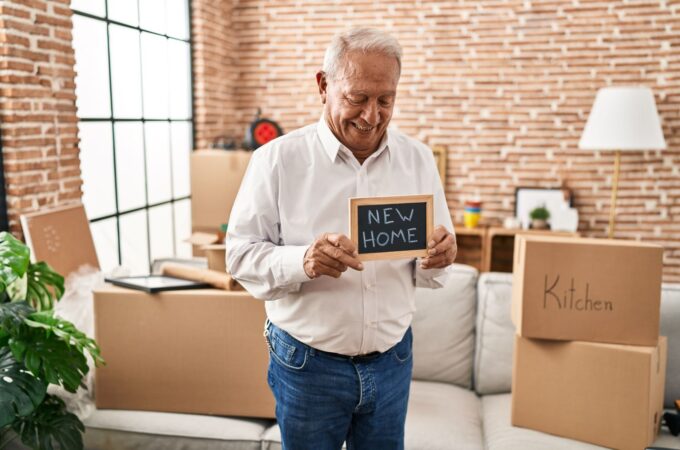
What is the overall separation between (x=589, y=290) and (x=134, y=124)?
285 centimetres

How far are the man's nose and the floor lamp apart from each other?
325 centimetres

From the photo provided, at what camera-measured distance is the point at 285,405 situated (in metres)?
1.50

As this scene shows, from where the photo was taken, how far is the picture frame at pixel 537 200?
4.71 meters

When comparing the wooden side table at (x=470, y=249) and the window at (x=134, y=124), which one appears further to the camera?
the wooden side table at (x=470, y=249)

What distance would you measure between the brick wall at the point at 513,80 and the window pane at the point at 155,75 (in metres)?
0.45

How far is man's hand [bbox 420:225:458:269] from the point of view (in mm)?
1431

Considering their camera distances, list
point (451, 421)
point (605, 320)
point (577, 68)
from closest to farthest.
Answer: point (605, 320) → point (451, 421) → point (577, 68)

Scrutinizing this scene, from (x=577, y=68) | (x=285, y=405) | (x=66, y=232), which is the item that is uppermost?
(x=577, y=68)

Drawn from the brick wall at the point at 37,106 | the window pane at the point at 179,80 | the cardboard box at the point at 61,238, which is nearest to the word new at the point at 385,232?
the cardboard box at the point at 61,238

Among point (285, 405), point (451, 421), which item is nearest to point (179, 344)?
point (285, 405)

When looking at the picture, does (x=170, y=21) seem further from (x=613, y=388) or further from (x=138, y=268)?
(x=613, y=388)

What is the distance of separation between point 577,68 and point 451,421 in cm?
338

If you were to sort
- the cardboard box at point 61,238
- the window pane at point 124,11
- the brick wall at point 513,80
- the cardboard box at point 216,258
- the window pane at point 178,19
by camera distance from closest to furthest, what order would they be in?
the cardboard box at point 216,258
the cardboard box at point 61,238
the window pane at point 124,11
the window pane at point 178,19
the brick wall at point 513,80

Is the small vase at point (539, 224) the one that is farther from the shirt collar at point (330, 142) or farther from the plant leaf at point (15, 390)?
the plant leaf at point (15, 390)
